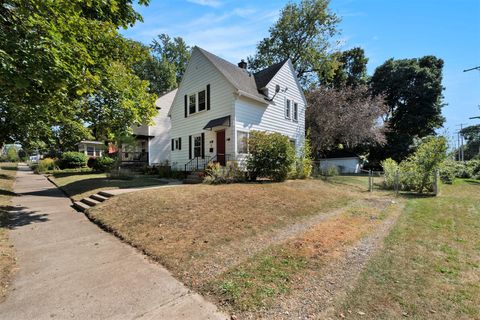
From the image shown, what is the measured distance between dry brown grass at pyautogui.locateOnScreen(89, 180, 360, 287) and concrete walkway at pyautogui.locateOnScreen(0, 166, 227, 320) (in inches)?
13.5

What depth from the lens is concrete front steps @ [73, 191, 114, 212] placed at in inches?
334

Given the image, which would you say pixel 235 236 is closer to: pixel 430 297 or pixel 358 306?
pixel 358 306

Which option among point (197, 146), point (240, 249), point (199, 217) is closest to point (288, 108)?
point (197, 146)

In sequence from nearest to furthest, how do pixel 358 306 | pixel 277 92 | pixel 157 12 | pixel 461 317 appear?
pixel 461 317 < pixel 358 306 < pixel 157 12 < pixel 277 92

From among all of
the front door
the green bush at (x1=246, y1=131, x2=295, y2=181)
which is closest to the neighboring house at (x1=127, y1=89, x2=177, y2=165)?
the front door

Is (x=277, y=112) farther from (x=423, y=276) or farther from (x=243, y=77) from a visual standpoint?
(x=423, y=276)

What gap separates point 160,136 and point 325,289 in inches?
853

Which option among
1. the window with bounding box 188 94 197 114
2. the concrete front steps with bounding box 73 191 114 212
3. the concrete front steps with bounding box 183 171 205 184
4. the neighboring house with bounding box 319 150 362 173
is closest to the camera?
the concrete front steps with bounding box 73 191 114 212

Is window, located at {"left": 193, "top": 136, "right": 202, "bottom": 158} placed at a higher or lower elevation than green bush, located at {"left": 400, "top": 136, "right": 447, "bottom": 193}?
higher

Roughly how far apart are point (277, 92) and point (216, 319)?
14.9m

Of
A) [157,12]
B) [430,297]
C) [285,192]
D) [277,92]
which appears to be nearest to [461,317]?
[430,297]

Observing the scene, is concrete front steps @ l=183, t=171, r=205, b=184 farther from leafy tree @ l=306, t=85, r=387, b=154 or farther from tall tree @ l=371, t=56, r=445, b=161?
tall tree @ l=371, t=56, r=445, b=161

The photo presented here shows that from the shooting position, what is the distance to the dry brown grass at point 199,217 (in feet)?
14.8

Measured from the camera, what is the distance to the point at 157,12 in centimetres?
941
